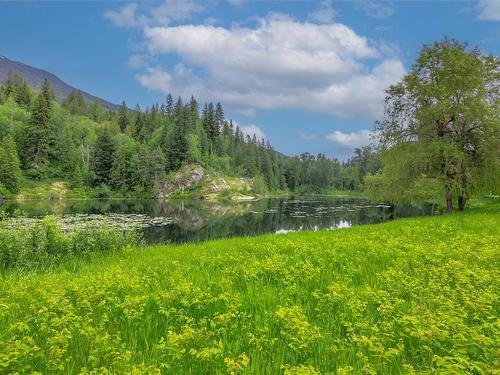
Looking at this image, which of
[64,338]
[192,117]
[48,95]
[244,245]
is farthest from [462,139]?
[48,95]

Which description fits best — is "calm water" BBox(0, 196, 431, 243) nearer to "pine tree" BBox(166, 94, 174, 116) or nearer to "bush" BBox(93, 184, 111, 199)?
"bush" BBox(93, 184, 111, 199)

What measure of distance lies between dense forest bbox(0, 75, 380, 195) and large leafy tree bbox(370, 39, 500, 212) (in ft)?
319

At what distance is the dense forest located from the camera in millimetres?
116375

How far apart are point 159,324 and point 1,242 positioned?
35.1 feet

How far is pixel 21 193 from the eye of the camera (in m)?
96.0

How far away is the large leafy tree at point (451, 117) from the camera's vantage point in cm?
2819

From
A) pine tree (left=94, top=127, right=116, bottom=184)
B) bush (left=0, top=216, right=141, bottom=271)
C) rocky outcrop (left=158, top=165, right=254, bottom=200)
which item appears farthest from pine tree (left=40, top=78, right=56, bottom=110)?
bush (left=0, top=216, right=141, bottom=271)

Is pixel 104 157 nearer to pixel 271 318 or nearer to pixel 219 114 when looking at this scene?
pixel 219 114

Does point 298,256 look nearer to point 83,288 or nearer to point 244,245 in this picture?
point 244,245

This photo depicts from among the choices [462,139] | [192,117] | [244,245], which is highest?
[192,117]

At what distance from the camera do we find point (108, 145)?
125312 mm

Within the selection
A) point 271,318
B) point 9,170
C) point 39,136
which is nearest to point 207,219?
point 271,318

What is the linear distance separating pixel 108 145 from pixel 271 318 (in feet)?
432

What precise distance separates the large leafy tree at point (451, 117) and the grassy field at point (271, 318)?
61.4 feet
